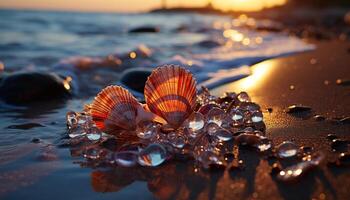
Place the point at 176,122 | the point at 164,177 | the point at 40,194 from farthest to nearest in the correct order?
the point at 176,122 < the point at 164,177 < the point at 40,194

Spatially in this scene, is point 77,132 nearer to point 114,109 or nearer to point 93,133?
point 93,133

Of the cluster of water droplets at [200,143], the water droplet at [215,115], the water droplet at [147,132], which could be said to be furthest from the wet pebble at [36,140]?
the water droplet at [215,115]

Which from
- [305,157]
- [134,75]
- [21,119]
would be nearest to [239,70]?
[134,75]

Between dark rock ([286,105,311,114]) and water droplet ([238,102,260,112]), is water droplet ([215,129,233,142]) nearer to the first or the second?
water droplet ([238,102,260,112])

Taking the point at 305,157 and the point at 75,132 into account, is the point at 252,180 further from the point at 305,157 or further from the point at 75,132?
the point at 75,132

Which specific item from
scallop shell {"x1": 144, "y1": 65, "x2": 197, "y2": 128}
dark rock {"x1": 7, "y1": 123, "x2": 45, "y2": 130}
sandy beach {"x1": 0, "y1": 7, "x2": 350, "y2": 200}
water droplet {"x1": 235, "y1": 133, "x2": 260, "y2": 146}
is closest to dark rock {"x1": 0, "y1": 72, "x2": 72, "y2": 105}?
sandy beach {"x1": 0, "y1": 7, "x2": 350, "y2": 200}

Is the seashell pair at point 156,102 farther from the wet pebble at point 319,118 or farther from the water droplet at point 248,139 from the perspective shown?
the wet pebble at point 319,118
